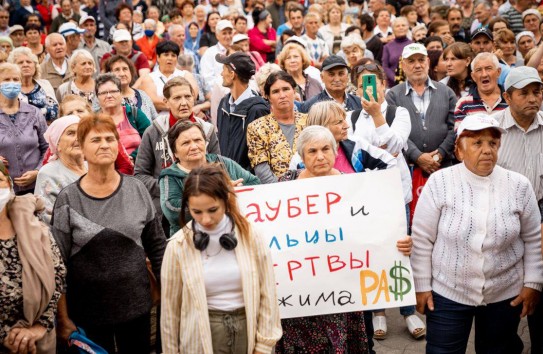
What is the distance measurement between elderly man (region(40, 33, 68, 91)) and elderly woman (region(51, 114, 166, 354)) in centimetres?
618

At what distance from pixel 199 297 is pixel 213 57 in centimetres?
782

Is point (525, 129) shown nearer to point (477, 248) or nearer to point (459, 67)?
point (477, 248)

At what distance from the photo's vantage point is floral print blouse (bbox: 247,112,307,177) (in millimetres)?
6180

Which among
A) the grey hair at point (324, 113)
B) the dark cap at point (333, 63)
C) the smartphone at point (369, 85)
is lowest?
the grey hair at point (324, 113)

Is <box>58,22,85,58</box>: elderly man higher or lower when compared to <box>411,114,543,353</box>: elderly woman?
higher

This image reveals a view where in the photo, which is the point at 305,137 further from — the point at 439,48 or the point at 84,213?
the point at 439,48

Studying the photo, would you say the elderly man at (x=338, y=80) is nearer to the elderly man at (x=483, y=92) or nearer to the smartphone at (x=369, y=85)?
the smartphone at (x=369, y=85)

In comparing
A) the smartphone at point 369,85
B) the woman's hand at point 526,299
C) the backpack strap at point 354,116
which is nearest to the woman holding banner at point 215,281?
the woman's hand at point 526,299

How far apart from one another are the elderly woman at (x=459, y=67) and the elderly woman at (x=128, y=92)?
3.46m

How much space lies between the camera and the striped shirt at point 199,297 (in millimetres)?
4008

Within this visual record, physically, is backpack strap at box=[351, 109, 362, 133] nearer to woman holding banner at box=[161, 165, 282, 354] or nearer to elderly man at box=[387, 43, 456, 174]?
elderly man at box=[387, 43, 456, 174]

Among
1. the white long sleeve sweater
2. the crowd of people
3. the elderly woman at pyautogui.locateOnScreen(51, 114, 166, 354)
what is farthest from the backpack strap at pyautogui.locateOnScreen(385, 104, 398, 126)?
the elderly woman at pyautogui.locateOnScreen(51, 114, 166, 354)

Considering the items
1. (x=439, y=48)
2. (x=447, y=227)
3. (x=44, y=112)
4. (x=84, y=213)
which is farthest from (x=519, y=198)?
(x=439, y=48)

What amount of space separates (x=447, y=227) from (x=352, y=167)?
1.09 metres
